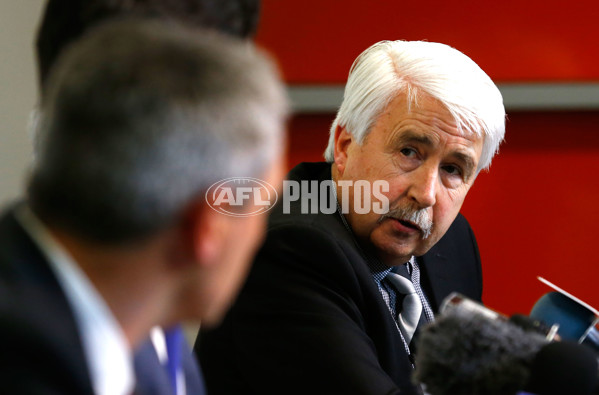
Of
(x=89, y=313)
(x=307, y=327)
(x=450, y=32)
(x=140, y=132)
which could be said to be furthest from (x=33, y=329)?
(x=450, y=32)

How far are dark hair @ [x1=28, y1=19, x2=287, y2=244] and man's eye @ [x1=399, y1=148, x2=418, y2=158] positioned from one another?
2.86 ft

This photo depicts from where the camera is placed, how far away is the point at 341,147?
156 cm

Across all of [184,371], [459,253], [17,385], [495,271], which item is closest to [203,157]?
[17,385]

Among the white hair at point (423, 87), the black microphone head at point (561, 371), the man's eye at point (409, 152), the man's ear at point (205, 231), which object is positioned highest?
the man's ear at point (205, 231)

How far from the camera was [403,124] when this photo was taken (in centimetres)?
147

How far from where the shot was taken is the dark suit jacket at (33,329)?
0.58m

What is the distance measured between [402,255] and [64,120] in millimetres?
984

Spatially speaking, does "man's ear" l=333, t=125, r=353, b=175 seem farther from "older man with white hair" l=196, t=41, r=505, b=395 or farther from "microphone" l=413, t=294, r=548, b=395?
"microphone" l=413, t=294, r=548, b=395

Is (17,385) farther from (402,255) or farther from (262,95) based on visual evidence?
(402,255)

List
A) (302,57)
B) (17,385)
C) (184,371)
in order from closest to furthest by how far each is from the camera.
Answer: (17,385) → (184,371) → (302,57)

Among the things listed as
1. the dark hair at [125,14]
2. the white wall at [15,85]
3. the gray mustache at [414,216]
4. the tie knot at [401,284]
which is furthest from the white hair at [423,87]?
the white wall at [15,85]

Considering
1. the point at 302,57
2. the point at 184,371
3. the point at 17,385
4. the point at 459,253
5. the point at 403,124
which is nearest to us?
the point at 17,385

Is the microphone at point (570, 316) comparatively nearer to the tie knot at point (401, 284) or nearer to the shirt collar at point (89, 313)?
the tie knot at point (401, 284)

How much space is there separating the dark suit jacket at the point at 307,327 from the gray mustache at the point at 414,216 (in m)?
0.09
